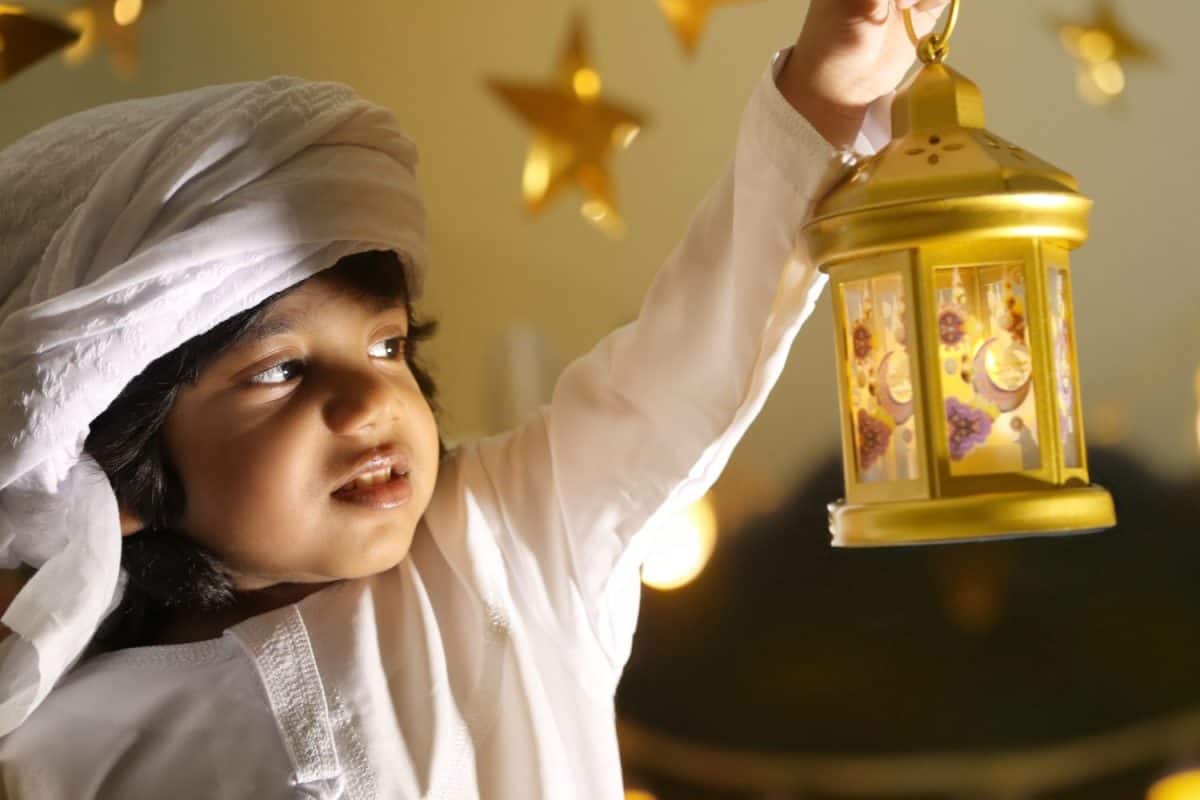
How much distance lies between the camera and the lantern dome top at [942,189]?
2.16ft

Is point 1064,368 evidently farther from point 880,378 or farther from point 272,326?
point 272,326

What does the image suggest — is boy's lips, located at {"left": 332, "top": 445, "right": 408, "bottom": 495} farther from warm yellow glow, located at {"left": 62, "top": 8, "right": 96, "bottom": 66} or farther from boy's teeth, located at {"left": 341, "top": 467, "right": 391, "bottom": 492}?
warm yellow glow, located at {"left": 62, "top": 8, "right": 96, "bottom": 66}

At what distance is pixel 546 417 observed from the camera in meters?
0.96

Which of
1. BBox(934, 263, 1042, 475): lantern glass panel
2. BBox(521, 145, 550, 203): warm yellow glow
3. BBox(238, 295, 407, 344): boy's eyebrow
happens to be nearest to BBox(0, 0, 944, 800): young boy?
BBox(238, 295, 407, 344): boy's eyebrow

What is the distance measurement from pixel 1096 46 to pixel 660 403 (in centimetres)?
80

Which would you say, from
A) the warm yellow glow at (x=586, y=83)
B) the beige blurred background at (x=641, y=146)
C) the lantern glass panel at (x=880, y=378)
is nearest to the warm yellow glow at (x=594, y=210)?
the beige blurred background at (x=641, y=146)

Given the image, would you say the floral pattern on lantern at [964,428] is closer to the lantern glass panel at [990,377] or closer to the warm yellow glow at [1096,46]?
the lantern glass panel at [990,377]

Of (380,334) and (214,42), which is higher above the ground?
(214,42)

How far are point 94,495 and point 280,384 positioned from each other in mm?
135

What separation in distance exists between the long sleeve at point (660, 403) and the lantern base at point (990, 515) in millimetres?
152

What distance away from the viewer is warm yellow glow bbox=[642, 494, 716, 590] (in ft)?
4.96

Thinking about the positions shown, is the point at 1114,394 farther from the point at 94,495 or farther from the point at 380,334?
the point at 94,495

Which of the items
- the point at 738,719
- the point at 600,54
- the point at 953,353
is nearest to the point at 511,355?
the point at 600,54

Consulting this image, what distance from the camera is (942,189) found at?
662mm
